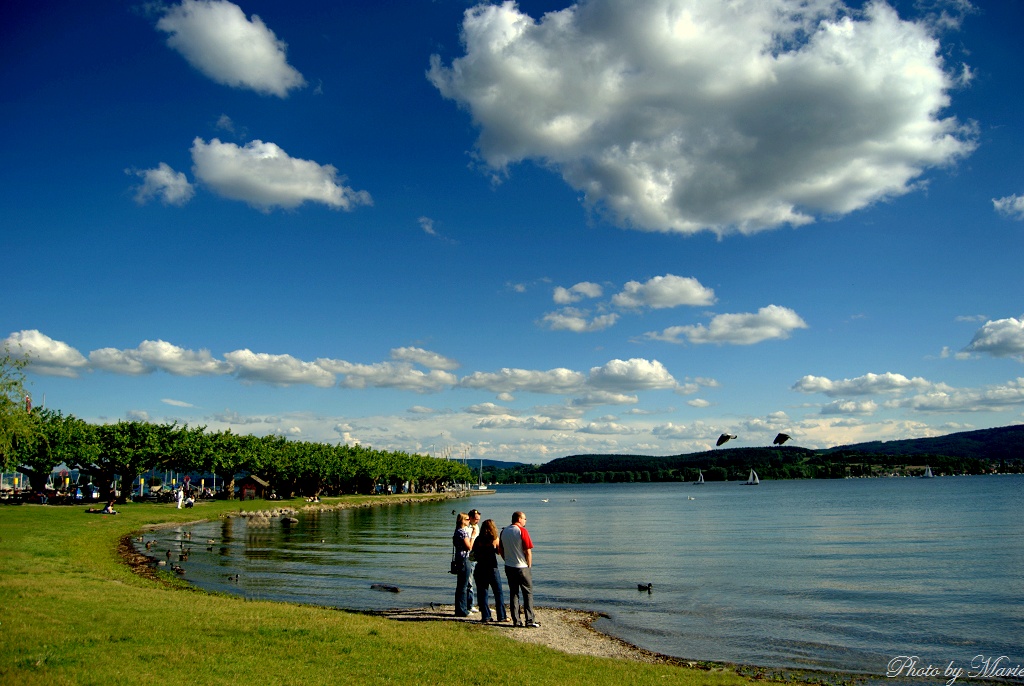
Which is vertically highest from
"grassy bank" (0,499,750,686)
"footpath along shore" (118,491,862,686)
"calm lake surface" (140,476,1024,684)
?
"grassy bank" (0,499,750,686)

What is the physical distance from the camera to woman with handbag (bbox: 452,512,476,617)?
19.9 m

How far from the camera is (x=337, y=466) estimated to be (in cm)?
12875

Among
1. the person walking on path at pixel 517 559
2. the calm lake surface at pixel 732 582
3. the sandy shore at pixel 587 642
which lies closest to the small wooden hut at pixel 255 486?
the calm lake surface at pixel 732 582

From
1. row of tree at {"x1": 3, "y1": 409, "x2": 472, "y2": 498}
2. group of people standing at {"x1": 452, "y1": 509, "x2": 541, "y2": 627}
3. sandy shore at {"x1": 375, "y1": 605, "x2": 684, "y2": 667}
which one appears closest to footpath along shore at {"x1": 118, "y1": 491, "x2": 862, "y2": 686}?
sandy shore at {"x1": 375, "y1": 605, "x2": 684, "y2": 667}

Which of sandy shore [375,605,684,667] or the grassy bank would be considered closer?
the grassy bank

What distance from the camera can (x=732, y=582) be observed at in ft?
106

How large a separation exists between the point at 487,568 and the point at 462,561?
0.97 meters

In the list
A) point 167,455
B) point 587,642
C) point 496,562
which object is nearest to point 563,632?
point 587,642

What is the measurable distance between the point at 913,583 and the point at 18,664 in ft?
115

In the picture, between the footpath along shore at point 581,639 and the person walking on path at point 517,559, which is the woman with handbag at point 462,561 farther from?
the person walking on path at point 517,559

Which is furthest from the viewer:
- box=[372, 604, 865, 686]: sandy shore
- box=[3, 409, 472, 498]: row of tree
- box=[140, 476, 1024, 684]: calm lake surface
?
box=[3, 409, 472, 498]: row of tree

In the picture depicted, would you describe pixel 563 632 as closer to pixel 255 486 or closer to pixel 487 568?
pixel 487 568

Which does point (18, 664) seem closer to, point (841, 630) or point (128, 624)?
point (128, 624)

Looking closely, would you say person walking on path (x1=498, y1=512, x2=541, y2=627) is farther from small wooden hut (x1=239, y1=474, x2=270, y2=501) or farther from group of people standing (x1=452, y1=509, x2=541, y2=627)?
small wooden hut (x1=239, y1=474, x2=270, y2=501)
